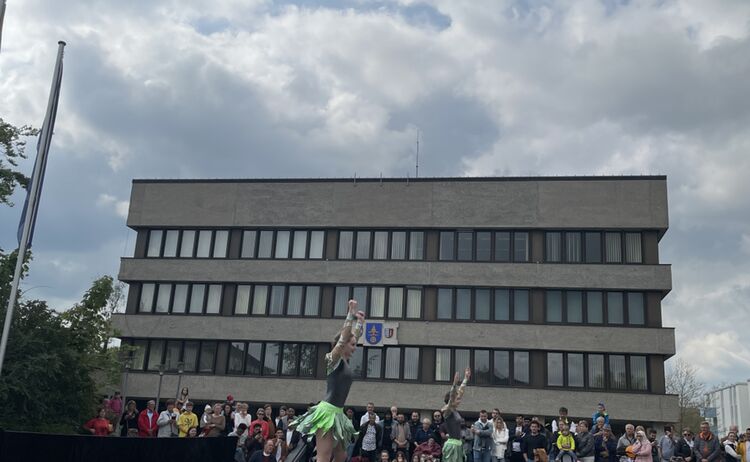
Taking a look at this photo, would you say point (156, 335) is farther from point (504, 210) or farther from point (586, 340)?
point (586, 340)

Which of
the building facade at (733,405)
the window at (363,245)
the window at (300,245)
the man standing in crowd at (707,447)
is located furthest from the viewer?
the building facade at (733,405)

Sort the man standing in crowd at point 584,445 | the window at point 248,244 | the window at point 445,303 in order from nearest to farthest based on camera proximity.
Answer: the man standing in crowd at point 584,445, the window at point 445,303, the window at point 248,244

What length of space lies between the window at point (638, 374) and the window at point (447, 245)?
1075 cm

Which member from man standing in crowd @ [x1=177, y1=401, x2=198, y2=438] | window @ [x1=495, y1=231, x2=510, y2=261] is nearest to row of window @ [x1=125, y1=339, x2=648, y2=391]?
window @ [x1=495, y1=231, x2=510, y2=261]

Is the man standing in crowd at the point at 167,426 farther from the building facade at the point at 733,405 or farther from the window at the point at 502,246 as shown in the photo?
the building facade at the point at 733,405

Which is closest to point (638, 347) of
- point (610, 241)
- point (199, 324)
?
point (610, 241)

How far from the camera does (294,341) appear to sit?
39.7 metres

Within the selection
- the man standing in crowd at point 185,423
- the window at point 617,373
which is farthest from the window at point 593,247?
the man standing in crowd at point 185,423

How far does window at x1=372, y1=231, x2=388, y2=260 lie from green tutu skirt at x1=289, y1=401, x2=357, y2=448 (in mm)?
29462

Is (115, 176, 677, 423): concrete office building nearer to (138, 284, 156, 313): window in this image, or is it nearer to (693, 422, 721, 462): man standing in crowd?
(138, 284, 156, 313): window

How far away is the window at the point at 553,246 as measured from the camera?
126 feet

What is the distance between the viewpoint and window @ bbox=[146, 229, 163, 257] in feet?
141

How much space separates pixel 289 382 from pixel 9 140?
19.0 meters

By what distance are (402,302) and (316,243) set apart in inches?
242
